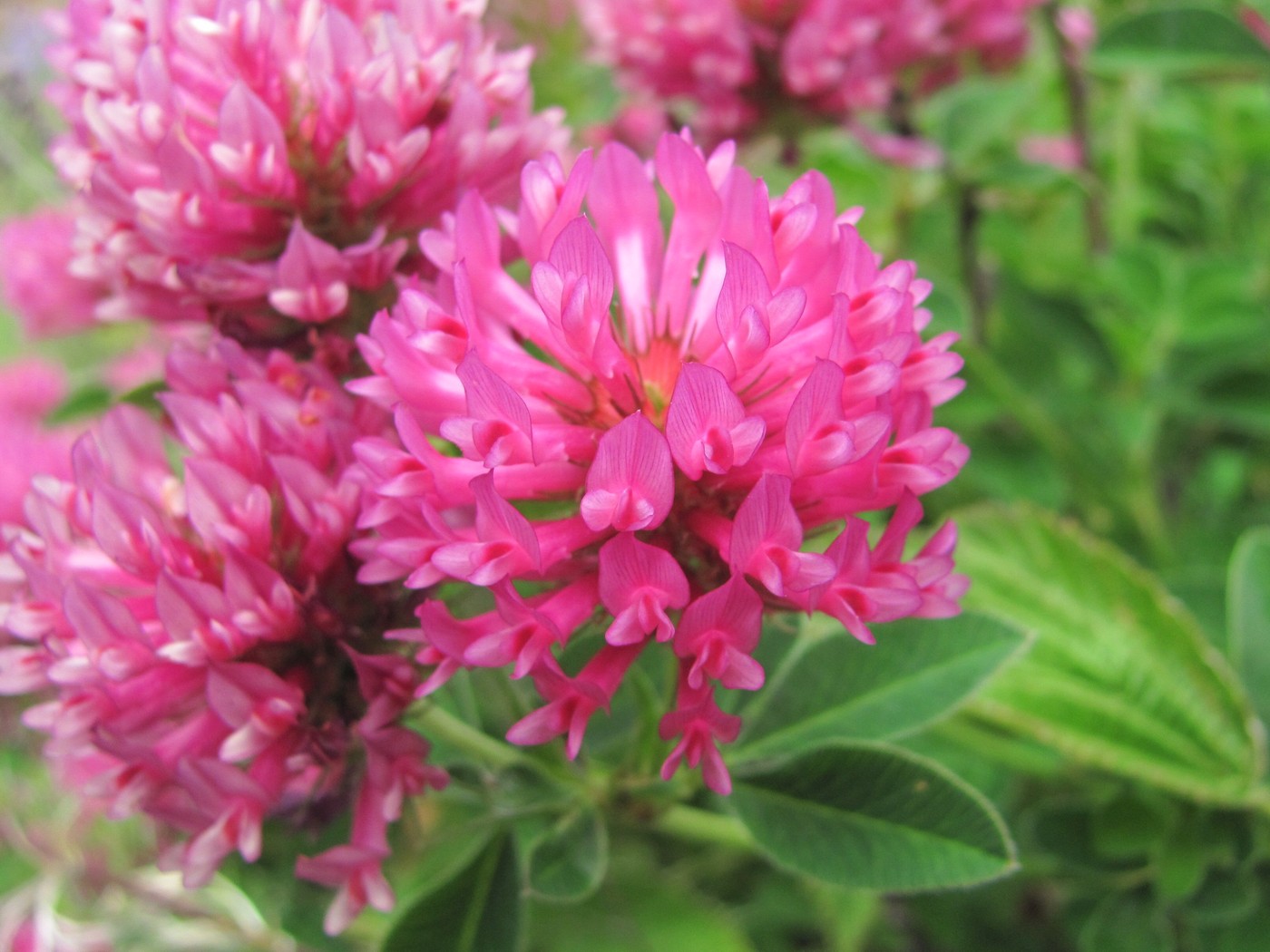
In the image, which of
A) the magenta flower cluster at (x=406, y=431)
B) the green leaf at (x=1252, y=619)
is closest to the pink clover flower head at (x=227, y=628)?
the magenta flower cluster at (x=406, y=431)

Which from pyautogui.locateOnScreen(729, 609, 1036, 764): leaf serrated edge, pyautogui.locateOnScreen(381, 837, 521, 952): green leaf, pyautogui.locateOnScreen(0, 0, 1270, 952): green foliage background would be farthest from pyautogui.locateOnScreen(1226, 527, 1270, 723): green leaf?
pyautogui.locateOnScreen(381, 837, 521, 952): green leaf

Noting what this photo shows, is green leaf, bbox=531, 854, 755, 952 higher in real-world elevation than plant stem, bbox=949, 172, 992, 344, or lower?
lower

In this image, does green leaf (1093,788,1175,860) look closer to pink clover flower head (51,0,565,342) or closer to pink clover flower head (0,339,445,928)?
pink clover flower head (0,339,445,928)

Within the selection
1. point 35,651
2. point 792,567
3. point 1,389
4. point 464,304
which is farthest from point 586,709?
point 1,389

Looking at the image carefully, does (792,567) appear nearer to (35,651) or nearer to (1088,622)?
(35,651)

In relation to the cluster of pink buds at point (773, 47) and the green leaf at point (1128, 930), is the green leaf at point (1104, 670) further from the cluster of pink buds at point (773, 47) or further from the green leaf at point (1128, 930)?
the cluster of pink buds at point (773, 47)

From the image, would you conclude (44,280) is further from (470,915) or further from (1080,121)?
(1080,121)
